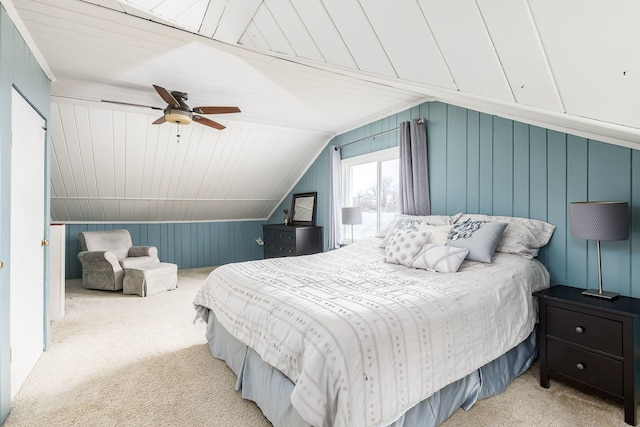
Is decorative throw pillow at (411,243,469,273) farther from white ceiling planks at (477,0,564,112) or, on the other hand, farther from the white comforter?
white ceiling planks at (477,0,564,112)

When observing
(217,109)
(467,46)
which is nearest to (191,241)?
(217,109)

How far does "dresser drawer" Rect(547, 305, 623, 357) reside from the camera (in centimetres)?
182

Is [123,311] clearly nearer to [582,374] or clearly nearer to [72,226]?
[72,226]

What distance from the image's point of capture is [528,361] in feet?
7.55

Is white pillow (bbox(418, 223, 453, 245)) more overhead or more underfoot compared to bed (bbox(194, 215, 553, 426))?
more overhead

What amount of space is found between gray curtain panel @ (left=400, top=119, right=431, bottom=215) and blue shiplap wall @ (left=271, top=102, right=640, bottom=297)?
0.28ft

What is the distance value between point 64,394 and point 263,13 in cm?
265

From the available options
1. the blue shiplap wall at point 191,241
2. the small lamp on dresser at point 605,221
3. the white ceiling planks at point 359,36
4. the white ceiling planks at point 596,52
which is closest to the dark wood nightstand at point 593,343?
the small lamp on dresser at point 605,221

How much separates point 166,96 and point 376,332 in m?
2.70

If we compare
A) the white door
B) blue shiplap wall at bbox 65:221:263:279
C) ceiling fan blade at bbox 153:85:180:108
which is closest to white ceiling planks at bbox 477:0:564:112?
ceiling fan blade at bbox 153:85:180:108

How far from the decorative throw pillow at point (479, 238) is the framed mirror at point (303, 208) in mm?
3075

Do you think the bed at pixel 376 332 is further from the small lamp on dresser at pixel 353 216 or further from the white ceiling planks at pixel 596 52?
the small lamp on dresser at pixel 353 216

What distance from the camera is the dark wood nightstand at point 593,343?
1761mm

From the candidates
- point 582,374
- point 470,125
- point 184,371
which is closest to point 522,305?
point 582,374
